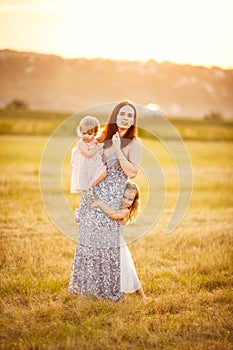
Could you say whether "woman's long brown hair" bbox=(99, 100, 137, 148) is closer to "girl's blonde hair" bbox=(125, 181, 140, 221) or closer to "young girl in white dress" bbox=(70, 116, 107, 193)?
"young girl in white dress" bbox=(70, 116, 107, 193)

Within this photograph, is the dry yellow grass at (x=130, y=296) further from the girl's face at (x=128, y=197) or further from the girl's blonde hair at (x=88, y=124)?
the girl's blonde hair at (x=88, y=124)

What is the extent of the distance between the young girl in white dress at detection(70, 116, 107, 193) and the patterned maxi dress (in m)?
0.14

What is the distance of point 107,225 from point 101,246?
266 millimetres

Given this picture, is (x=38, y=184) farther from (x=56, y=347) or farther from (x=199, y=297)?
(x=56, y=347)

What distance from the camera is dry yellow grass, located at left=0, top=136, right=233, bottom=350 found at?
206 inches

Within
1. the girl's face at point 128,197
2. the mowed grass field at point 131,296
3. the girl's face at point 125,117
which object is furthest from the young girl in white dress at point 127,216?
the girl's face at point 125,117

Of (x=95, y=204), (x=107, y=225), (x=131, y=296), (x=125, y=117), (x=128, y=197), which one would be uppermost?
(x=125, y=117)

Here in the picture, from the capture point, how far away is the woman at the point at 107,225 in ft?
19.6

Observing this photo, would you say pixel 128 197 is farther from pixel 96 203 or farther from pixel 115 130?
pixel 115 130

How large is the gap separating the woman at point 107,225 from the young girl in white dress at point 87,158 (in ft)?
0.38

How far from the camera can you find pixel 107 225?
6.16 m

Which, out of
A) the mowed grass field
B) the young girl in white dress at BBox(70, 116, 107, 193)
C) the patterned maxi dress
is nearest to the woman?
the patterned maxi dress

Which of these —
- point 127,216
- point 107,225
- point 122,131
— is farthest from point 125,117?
point 107,225

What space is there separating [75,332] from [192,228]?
5.98 m
